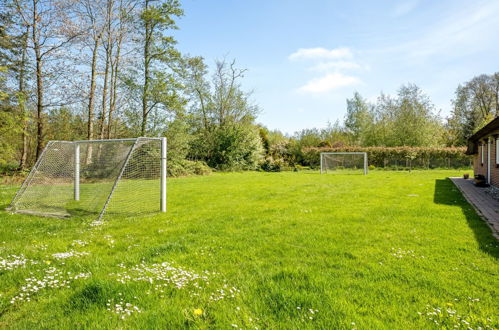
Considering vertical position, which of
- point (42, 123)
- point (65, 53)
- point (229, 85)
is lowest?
point (42, 123)

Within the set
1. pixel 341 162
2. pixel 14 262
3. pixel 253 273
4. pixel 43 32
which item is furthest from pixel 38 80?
pixel 341 162

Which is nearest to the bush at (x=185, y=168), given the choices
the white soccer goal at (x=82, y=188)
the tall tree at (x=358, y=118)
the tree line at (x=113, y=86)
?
the tree line at (x=113, y=86)

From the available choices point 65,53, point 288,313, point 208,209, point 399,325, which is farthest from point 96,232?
point 65,53

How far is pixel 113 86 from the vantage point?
63.6 ft

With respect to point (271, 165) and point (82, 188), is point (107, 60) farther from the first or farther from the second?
point (271, 165)

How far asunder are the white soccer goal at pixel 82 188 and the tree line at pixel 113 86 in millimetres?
5516

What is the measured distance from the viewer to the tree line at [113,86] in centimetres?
1619

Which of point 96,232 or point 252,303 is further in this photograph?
point 96,232

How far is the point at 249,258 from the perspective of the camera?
3.89 metres

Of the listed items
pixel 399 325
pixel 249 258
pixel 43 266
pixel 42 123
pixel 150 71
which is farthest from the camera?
pixel 150 71

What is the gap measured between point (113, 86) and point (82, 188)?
1034 centimetres

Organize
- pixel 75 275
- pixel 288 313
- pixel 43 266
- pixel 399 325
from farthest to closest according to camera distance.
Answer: pixel 43 266
pixel 75 275
pixel 288 313
pixel 399 325

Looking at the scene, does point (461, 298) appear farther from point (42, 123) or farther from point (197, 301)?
point (42, 123)

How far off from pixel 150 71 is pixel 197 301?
2057cm
